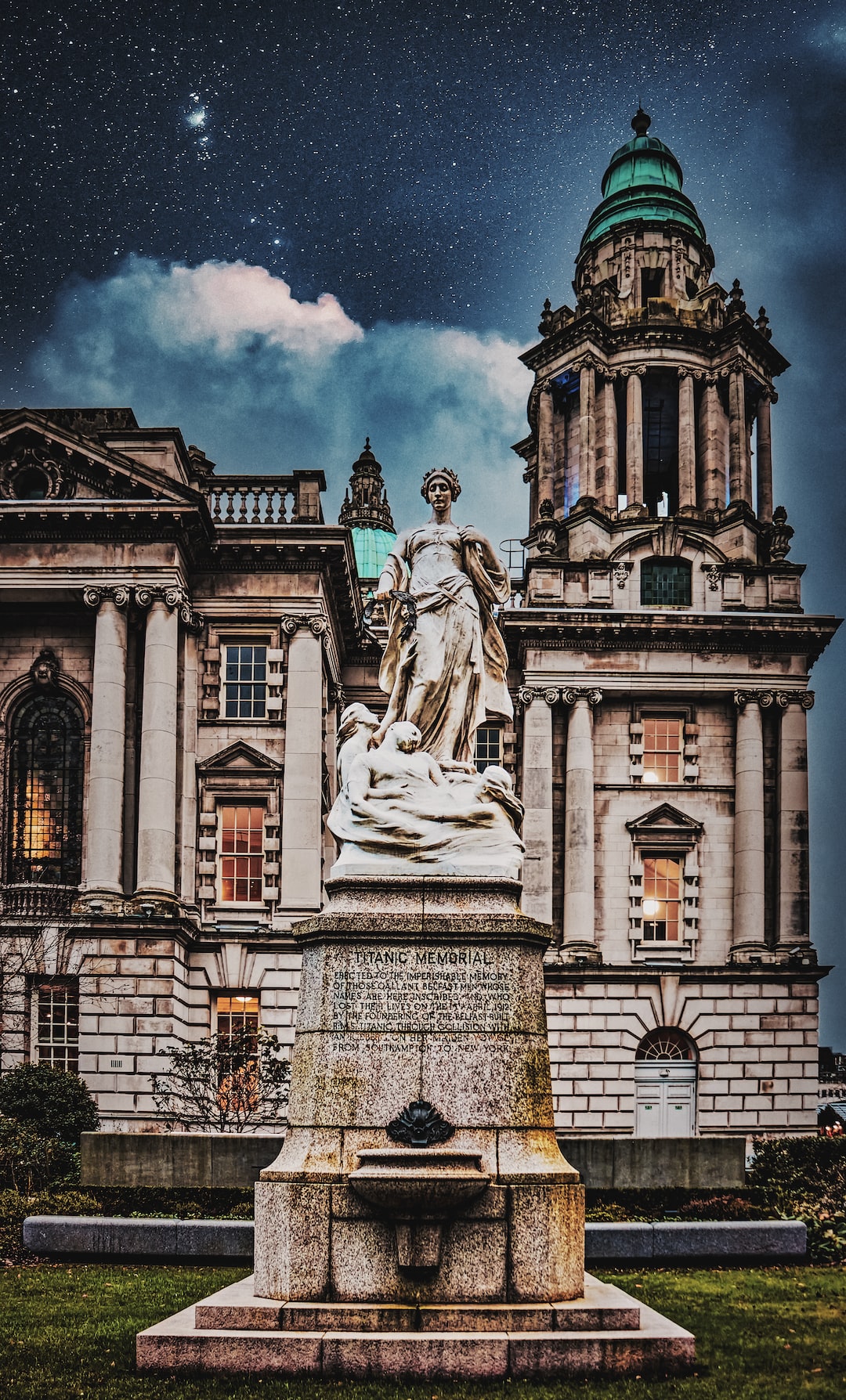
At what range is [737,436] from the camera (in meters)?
56.3

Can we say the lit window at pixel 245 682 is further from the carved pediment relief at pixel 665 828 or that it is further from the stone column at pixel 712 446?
the stone column at pixel 712 446

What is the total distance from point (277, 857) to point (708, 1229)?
2695 centimetres

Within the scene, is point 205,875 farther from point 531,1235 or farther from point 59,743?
point 531,1235

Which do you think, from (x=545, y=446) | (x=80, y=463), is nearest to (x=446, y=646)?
(x=80, y=463)

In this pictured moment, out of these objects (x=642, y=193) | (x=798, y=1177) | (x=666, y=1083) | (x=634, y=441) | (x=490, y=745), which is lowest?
(x=666, y=1083)

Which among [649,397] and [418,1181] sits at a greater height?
[649,397]

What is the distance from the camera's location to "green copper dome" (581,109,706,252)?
60.7 m

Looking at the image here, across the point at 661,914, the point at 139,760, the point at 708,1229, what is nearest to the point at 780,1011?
the point at 661,914

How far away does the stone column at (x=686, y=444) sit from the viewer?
55125mm

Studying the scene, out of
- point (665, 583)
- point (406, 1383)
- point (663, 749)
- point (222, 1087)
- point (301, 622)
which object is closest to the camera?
point (406, 1383)

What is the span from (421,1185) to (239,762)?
106 feet

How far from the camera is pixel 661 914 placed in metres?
48.3

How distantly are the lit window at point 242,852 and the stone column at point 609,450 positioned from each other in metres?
19.0

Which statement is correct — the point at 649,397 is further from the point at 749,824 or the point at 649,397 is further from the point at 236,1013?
the point at 236,1013
